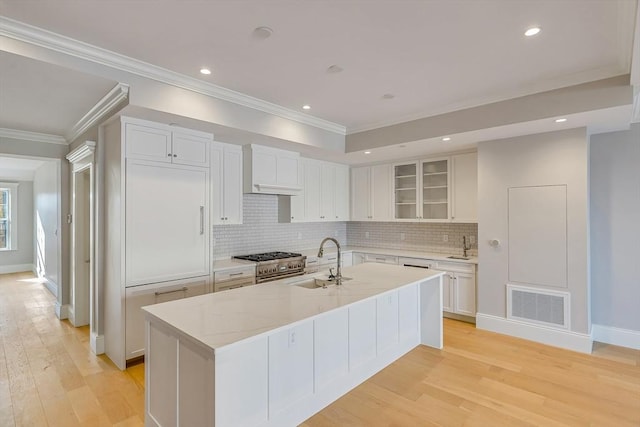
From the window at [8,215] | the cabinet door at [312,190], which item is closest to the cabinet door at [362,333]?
the cabinet door at [312,190]

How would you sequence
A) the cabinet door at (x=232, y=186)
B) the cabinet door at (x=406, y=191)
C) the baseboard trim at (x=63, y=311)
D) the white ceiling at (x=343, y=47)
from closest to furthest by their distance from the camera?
1. the white ceiling at (x=343, y=47)
2. the cabinet door at (x=232, y=186)
3. the baseboard trim at (x=63, y=311)
4. the cabinet door at (x=406, y=191)

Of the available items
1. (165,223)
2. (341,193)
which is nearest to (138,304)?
(165,223)

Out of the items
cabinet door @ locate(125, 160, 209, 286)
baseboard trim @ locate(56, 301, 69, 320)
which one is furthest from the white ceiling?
baseboard trim @ locate(56, 301, 69, 320)

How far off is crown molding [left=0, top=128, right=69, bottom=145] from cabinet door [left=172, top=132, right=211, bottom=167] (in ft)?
8.01

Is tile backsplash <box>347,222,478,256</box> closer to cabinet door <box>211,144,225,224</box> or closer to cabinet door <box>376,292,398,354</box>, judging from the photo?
cabinet door <box>376,292,398,354</box>

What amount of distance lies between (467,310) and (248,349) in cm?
349

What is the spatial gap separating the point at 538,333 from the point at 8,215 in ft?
37.3

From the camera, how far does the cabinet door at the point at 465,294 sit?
436 cm

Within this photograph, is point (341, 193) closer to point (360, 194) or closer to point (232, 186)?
point (360, 194)

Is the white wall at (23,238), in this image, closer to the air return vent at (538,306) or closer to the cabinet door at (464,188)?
the cabinet door at (464,188)

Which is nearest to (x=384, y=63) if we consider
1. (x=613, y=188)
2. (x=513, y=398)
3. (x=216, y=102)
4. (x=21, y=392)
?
(x=216, y=102)

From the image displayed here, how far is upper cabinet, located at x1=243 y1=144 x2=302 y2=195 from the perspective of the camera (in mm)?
4238

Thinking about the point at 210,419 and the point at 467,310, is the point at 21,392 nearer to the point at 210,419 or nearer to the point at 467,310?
the point at 210,419

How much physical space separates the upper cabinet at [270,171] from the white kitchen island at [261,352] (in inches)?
69.6
